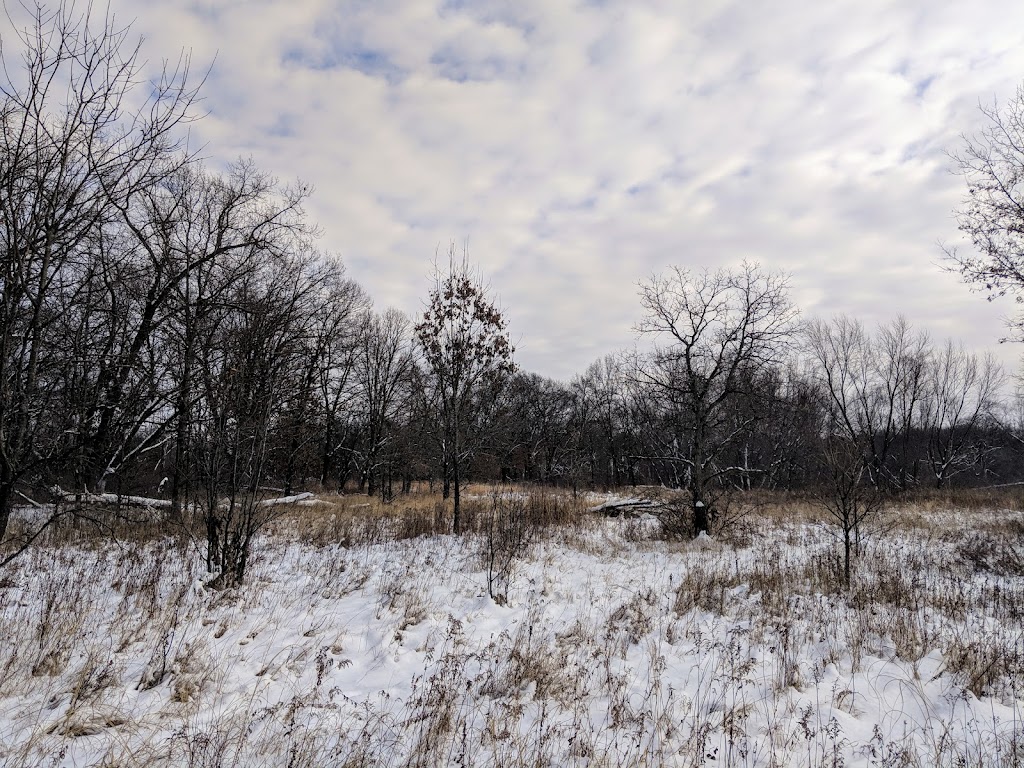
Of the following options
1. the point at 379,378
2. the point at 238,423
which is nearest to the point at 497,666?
the point at 238,423

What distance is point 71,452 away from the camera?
3.74 metres

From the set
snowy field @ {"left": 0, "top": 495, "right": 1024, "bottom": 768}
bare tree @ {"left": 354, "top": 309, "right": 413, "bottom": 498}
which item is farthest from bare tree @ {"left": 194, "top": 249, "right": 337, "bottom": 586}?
bare tree @ {"left": 354, "top": 309, "right": 413, "bottom": 498}

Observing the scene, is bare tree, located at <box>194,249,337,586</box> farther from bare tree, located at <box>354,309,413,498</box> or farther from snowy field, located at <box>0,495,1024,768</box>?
bare tree, located at <box>354,309,413,498</box>

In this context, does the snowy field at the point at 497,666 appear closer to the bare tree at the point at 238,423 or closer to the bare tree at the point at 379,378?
the bare tree at the point at 238,423

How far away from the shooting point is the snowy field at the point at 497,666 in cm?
326

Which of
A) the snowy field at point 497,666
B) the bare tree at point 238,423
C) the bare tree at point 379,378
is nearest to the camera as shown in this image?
the snowy field at point 497,666

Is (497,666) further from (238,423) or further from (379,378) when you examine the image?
(379,378)

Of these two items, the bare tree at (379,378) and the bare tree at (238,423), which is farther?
the bare tree at (379,378)

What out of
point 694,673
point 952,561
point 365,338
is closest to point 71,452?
point 694,673

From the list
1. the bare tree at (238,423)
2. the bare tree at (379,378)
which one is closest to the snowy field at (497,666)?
the bare tree at (238,423)

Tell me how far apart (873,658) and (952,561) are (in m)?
6.22

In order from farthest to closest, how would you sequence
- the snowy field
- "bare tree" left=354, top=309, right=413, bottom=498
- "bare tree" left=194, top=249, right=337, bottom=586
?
"bare tree" left=354, top=309, right=413, bottom=498, "bare tree" left=194, top=249, right=337, bottom=586, the snowy field

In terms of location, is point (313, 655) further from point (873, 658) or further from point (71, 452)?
point (873, 658)

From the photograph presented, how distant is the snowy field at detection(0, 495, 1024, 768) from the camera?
3260 millimetres
